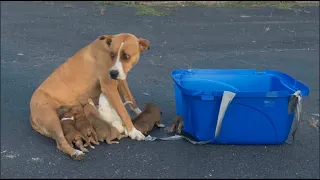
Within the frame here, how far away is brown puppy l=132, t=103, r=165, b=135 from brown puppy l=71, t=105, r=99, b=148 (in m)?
0.50

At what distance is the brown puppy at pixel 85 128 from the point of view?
15.2 ft

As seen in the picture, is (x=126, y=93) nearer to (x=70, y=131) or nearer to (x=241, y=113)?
(x=70, y=131)

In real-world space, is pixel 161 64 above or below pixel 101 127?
below

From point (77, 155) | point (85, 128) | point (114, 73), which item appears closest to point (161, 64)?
point (114, 73)

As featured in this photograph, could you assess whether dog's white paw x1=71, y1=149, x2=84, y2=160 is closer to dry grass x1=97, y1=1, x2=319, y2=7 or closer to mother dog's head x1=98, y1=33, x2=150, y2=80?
mother dog's head x1=98, y1=33, x2=150, y2=80

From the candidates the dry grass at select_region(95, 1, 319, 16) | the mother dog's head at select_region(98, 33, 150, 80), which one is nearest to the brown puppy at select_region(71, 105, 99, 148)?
the mother dog's head at select_region(98, 33, 150, 80)

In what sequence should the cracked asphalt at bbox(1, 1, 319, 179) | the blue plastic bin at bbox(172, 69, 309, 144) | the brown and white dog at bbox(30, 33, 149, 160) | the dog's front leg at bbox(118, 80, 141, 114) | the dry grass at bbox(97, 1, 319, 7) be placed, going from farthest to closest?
the dry grass at bbox(97, 1, 319, 7), the dog's front leg at bbox(118, 80, 141, 114), the brown and white dog at bbox(30, 33, 149, 160), the blue plastic bin at bbox(172, 69, 309, 144), the cracked asphalt at bbox(1, 1, 319, 179)

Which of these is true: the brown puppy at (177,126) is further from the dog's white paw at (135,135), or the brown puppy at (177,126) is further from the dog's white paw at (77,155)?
the dog's white paw at (77,155)

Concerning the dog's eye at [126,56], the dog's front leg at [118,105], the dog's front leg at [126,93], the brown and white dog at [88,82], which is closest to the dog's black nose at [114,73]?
the brown and white dog at [88,82]

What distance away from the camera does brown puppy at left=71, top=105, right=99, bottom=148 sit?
464 cm

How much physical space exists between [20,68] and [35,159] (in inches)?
119

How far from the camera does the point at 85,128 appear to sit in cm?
463

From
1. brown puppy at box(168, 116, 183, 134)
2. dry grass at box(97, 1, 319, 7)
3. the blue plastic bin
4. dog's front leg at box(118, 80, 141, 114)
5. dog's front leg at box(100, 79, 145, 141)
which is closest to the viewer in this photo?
the blue plastic bin

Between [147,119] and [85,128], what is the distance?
2.39ft
